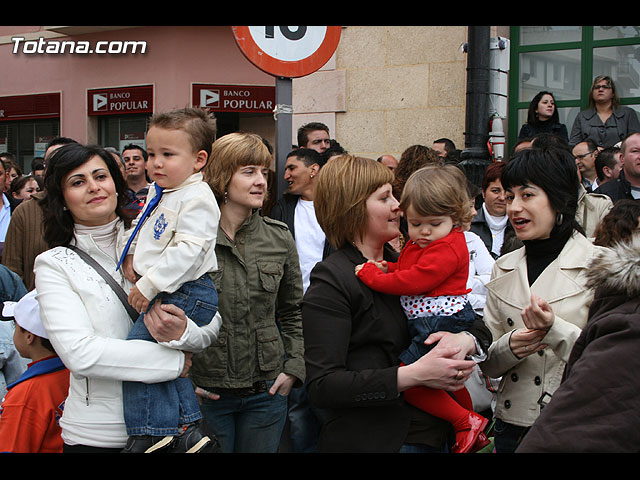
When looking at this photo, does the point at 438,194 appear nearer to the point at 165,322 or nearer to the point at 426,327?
the point at 426,327

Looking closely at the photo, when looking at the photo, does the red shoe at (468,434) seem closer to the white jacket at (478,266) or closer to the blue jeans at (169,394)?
the blue jeans at (169,394)

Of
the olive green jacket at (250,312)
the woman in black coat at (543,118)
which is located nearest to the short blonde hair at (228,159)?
→ the olive green jacket at (250,312)

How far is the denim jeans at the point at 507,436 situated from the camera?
2832 millimetres

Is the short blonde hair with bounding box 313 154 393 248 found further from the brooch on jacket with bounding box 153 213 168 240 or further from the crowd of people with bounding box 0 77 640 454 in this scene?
the brooch on jacket with bounding box 153 213 168 240

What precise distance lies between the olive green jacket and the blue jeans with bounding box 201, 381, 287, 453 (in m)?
0.10

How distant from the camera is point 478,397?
4039 mm

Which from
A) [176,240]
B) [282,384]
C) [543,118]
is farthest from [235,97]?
[176,240]

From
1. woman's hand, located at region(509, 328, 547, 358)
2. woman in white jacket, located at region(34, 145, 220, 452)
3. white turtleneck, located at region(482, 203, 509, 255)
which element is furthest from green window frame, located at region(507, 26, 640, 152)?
woman in white jacket, located at region(34, 145, 220, 452)

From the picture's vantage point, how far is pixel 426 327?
8.35ft

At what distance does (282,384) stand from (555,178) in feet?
5.55

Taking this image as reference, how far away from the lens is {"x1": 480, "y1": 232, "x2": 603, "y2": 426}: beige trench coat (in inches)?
109

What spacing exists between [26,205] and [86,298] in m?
2.80

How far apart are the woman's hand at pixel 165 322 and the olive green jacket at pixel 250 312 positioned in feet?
2.43
